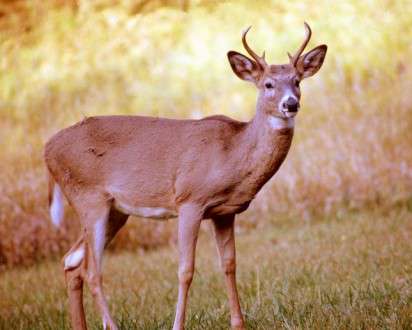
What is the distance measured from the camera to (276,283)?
24.3ft

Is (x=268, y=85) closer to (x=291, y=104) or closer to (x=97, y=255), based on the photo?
(x=291, y=104)

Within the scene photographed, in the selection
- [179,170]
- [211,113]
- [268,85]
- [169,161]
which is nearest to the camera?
[268,85]

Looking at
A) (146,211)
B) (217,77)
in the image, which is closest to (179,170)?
(146,211)

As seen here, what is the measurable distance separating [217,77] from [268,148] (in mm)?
8014

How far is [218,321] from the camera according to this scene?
6.21 metres

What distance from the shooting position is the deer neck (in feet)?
19.5

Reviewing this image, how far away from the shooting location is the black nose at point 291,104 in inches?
225

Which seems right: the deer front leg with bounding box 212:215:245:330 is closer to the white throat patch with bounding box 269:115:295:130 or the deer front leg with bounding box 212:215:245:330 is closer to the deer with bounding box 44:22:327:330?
the deer with bounding box 44:22:327:330

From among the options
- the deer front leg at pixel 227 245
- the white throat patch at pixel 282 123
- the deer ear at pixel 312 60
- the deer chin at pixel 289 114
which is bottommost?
the deer front leg at pixel 227 245

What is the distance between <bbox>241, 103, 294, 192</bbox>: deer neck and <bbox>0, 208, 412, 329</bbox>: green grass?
0.88 meters

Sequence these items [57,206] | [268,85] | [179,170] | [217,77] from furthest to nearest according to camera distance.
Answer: [217,77], [57,206], [179,170], [268,85]

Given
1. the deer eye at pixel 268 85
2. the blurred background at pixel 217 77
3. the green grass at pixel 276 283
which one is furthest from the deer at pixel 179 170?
the blurred background at pixel 217 77

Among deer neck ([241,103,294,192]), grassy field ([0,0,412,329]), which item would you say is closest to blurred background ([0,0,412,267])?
grassy field ([0,0,412,329])

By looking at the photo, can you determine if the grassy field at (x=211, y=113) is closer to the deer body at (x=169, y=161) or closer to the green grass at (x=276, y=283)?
the green grass at (x=276, y=283)
